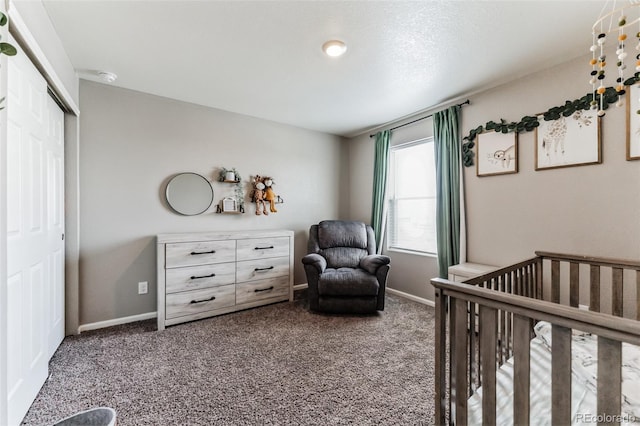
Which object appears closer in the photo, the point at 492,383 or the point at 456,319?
the point at 492,383

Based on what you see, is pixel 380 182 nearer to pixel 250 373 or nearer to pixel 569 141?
pixel 569 141

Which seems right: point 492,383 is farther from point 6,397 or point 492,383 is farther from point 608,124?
point 608,124

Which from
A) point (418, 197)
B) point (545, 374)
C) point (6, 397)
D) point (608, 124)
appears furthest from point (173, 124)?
point (608, 124)

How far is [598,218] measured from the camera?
2.10m

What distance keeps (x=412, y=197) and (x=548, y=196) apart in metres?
1.48

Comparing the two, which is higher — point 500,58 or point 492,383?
point 500,58

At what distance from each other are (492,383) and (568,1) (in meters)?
2.10

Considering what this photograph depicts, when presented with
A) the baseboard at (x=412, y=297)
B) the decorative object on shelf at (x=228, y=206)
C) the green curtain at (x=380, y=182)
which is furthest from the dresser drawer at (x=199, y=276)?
the baseboard at (x=412, y=297)

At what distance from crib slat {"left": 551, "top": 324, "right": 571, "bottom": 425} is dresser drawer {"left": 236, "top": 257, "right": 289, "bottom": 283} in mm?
2712

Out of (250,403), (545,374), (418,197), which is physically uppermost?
(418,197)

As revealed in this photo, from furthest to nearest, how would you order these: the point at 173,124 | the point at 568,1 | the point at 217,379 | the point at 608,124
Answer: the point at 173,124, the point at 608,124, the point at 217,379, the point at 568,1

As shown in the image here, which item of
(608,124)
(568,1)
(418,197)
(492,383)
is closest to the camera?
(492,383)

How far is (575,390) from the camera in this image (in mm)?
1087

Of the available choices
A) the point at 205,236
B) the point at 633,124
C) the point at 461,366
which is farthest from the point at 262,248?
Answer: the point at 633,124
